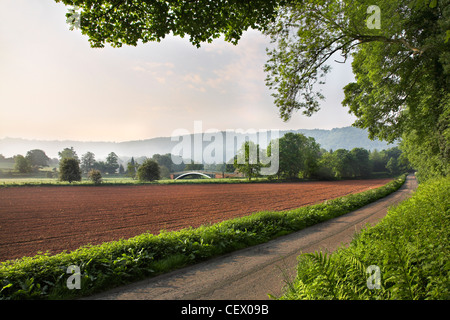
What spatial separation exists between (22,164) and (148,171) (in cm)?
2654

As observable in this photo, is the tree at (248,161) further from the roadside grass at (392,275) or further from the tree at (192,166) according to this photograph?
the roadside grass at (392,275)

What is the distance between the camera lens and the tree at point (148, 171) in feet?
186

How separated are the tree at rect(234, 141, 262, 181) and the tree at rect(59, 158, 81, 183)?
4453cm

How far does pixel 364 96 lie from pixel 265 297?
1425 centimetres

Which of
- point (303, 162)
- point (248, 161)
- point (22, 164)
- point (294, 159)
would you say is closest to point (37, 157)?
point (22, 164)

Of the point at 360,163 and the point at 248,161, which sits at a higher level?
the point at 248,161

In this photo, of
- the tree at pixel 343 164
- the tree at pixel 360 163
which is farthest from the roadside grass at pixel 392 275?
the tree at pixel 360 163

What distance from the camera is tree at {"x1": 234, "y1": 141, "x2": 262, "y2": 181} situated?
228 ft

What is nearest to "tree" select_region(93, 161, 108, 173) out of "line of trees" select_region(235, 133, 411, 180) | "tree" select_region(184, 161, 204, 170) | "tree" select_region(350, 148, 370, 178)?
"tree" select_region(184, 161, 204, 170)

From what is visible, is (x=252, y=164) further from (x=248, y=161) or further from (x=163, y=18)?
(x=163, y=18)

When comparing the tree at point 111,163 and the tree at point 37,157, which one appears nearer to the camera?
the tree at point 37,157

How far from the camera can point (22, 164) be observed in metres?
46.8

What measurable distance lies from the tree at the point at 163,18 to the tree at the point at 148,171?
179 ft

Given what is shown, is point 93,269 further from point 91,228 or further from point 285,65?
point 91,228
